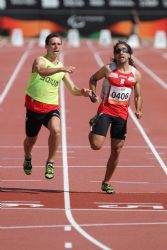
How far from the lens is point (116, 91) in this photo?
12055 mm

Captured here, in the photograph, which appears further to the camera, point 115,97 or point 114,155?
point 114,155

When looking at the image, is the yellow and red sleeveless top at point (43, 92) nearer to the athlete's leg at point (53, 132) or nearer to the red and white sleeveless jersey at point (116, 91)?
the athlete's leg at point (53, 132)

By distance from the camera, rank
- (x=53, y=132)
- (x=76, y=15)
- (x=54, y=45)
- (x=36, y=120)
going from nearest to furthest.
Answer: (x=54, y=45), (x=53, y=132), (x=36, y=120), (x=76, y=15)

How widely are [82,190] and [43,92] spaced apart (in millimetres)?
1386

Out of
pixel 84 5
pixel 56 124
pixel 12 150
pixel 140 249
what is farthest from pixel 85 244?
pixel 84 5

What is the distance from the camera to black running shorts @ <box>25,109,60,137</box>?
12555 millimetres

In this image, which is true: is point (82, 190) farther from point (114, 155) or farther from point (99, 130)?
point (99, 130)

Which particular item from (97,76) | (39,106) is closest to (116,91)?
(97,76)

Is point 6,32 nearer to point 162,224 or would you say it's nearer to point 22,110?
point 22,110

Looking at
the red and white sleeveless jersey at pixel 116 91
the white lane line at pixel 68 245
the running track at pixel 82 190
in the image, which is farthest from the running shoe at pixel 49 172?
the white lane line at pixel 68 245

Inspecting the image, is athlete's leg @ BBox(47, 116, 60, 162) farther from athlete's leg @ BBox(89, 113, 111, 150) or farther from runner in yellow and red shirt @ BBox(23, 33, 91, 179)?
athlete's leg @ BBox(89, 113, 111, 150)

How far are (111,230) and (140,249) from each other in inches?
37.9

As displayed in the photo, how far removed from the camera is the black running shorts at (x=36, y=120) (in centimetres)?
1255

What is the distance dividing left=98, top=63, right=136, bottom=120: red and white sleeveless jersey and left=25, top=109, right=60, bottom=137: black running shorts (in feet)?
2.46
